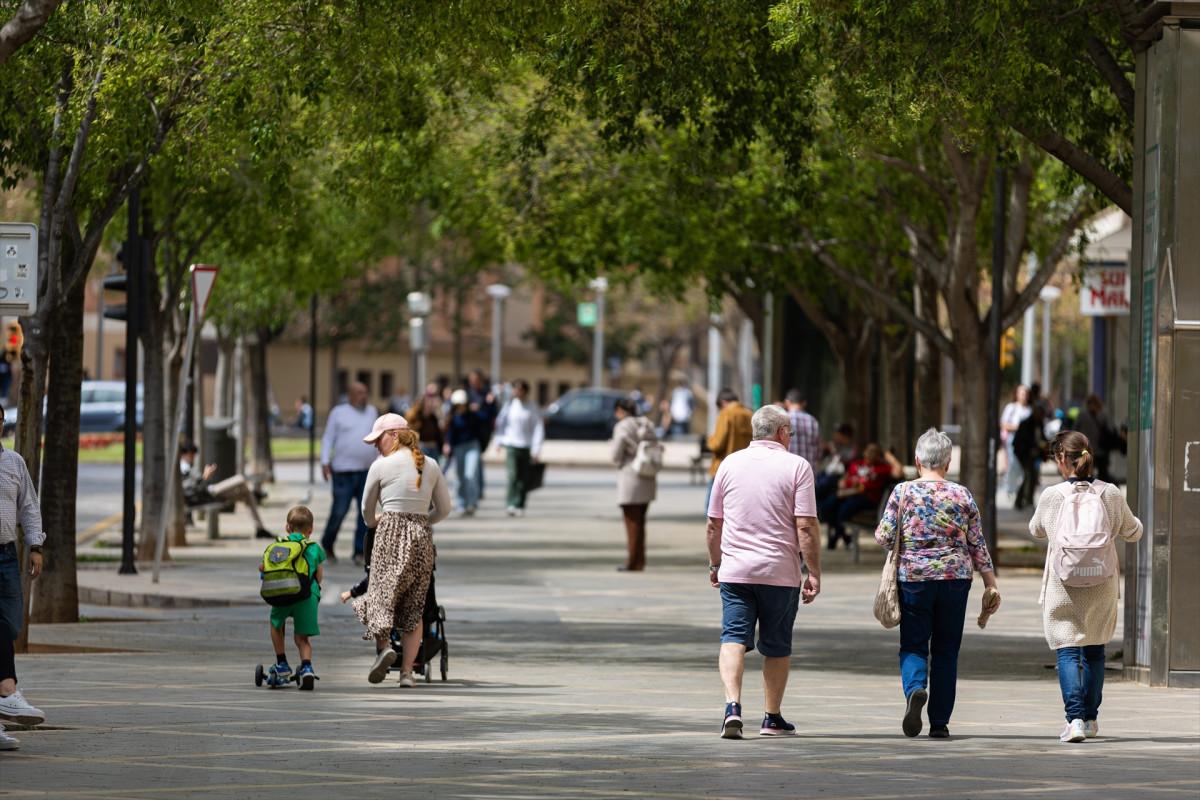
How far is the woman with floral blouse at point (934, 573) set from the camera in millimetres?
9297

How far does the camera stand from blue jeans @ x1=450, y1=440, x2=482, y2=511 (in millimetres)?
26141

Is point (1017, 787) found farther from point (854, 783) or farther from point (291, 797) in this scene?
point (291, 797)

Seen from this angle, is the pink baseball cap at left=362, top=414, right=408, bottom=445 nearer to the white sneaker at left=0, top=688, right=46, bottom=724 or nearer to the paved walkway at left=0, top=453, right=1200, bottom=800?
the paved walkway at left=0, top=453, right=1200, bottom=800

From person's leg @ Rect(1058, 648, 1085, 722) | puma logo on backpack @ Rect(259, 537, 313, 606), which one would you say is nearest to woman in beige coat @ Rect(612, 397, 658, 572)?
puma logo on backpack @ Rect(259, 537, 313, 606)

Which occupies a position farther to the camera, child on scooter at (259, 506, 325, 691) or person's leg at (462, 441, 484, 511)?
person's leg at (462, 441, 484, 511)

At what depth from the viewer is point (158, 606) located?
15.8m

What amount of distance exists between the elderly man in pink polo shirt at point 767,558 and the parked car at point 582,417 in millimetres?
47692

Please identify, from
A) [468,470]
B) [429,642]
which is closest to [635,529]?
[468,470]

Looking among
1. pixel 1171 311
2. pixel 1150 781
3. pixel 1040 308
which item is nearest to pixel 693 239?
pixel 1171 311

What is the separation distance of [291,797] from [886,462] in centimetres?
1418

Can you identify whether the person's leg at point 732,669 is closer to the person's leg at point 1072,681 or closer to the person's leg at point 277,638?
the person's leg at point 1072,681

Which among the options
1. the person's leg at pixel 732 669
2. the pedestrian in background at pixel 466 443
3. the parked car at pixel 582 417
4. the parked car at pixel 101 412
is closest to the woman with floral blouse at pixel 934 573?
the person's leg at pixel 732 669

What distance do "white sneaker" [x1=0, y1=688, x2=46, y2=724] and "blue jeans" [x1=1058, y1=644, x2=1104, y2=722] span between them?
4732 millimetres

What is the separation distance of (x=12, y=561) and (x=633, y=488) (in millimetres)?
10053
